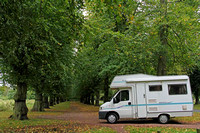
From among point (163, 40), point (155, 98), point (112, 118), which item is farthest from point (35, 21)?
point (163, 40)

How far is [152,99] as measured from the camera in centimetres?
1218

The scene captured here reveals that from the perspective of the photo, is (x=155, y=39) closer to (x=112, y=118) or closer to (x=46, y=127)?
(x=112, y=118)

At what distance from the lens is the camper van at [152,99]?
11.9 m

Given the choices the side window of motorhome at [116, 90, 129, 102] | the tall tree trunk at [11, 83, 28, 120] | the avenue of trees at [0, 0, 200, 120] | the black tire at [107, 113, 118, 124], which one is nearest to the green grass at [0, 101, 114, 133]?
the tall tree trunk at [11, 83, 28, 120]

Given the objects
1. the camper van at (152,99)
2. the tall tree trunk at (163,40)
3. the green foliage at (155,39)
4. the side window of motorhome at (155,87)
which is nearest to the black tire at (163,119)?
the camper van at (152,99)

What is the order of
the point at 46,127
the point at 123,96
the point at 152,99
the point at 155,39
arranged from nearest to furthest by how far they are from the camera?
the point at 46,127
the point at 152,99
the point at 123,96
the point at 155,39

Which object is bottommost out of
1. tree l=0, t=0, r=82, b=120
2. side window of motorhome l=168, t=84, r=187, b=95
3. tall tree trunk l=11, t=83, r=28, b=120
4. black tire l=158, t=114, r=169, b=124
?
black tire l=158, t=114, r=169, b=124

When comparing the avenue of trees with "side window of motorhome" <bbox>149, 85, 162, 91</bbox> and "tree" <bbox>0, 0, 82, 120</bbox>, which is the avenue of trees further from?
"side window of motorhome" <bbox>149, 85, 162, 91</bbox>

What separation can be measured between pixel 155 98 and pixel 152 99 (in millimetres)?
210

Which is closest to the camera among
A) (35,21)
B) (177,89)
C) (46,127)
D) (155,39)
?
(35,21)

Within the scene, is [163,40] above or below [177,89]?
above

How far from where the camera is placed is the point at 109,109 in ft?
41.8

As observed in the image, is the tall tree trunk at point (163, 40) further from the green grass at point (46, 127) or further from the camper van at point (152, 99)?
the green grass at point (46, 127)

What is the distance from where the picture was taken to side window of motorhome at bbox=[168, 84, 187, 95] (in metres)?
12.0
